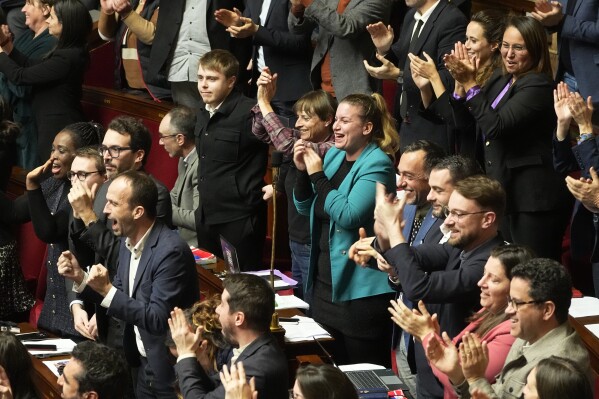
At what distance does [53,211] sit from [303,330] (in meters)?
1.53

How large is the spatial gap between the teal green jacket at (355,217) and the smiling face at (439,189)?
1.61ft

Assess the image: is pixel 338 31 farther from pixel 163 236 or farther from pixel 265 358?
pixel 265 358

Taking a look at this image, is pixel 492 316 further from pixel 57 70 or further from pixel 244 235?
pixel 57 70

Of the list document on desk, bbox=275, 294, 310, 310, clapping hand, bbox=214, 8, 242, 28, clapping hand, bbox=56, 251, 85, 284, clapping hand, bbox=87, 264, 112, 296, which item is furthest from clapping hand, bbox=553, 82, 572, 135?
clapping hand, bbox=214, 8, 242, 28

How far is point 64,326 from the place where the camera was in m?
5.42

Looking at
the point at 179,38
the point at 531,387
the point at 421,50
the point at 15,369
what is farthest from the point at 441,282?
the point at 179,38

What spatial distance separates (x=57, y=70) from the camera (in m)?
7.26

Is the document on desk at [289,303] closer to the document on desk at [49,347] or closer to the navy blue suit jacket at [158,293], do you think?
the navy blue suit jacket at [158,293]

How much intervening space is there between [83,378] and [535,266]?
149 centimetres

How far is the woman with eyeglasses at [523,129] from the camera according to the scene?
198 inches

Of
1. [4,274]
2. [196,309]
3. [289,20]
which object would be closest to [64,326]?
[4,274]

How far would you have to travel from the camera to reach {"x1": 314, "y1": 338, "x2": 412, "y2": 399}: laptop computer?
4090 mm

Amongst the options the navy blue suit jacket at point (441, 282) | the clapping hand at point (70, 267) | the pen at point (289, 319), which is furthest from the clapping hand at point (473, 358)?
the clapping hand at point (70, 267)

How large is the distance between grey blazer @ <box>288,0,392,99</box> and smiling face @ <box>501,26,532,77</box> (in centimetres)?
131
